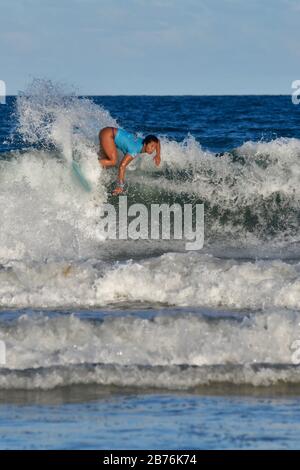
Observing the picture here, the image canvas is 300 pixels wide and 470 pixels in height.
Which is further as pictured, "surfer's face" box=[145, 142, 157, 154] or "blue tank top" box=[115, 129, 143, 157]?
"blue tank top" box=[115, 129, 143, 157]

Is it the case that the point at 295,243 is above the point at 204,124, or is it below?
below

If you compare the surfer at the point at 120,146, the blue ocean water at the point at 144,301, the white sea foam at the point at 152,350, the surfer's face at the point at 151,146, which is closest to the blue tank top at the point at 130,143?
the surfer at the point at 120,146

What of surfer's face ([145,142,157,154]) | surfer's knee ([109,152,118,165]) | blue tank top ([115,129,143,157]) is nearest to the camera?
surfer's face ([145,142,157,154])

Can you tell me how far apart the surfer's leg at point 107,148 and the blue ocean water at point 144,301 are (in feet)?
3.40

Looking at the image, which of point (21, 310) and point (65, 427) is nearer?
point (65, 427)

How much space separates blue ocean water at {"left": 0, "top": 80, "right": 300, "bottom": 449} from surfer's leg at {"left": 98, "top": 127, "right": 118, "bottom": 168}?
1.04 meters

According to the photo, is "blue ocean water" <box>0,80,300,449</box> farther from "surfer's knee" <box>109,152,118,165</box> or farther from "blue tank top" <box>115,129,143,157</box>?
"blue tank top" <box>115,129,143,157</box>

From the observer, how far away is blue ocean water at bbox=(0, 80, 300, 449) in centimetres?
712

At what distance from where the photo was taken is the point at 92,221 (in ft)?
48.5

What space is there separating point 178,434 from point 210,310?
364 cm

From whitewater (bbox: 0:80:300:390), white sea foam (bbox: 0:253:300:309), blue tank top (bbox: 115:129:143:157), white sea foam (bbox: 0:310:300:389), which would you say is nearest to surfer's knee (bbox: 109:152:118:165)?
blue tank top (bbox: 115:129:143:157)
